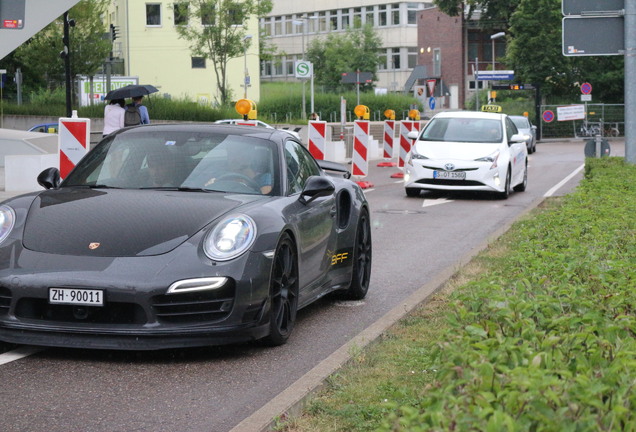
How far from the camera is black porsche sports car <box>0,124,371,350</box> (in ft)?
21.0

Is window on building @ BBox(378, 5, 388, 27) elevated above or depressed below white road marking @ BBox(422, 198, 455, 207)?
above

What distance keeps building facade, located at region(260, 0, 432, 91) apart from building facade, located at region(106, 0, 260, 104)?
2629cm

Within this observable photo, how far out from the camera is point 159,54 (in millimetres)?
80438

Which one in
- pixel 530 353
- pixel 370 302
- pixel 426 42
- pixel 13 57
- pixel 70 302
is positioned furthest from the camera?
pixel 426 42

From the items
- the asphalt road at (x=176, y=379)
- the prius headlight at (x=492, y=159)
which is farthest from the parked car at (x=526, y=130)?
the asphalt road at (x=176, y=379)

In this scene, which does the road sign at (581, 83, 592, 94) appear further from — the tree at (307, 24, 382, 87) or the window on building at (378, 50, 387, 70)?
the window on building at (378, 50, 387, 70)

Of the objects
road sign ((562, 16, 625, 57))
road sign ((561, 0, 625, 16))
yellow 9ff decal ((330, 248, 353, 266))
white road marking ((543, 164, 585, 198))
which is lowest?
white road marking ((543, 164, 585, 198))

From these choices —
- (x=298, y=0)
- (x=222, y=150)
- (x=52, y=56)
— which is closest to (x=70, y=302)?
(x=222, y=150)

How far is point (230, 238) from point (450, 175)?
14.3m

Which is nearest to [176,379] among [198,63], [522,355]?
[522,355]

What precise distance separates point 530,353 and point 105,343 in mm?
3409

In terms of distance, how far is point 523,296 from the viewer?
15.1 ft

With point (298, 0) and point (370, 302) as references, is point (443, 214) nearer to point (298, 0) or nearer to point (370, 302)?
point (370, 302)

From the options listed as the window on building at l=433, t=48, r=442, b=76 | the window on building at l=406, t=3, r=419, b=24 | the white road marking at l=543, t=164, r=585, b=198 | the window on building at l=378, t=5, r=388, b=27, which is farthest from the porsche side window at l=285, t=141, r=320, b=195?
the window on building at l=378, t=5, r=388, b=27
